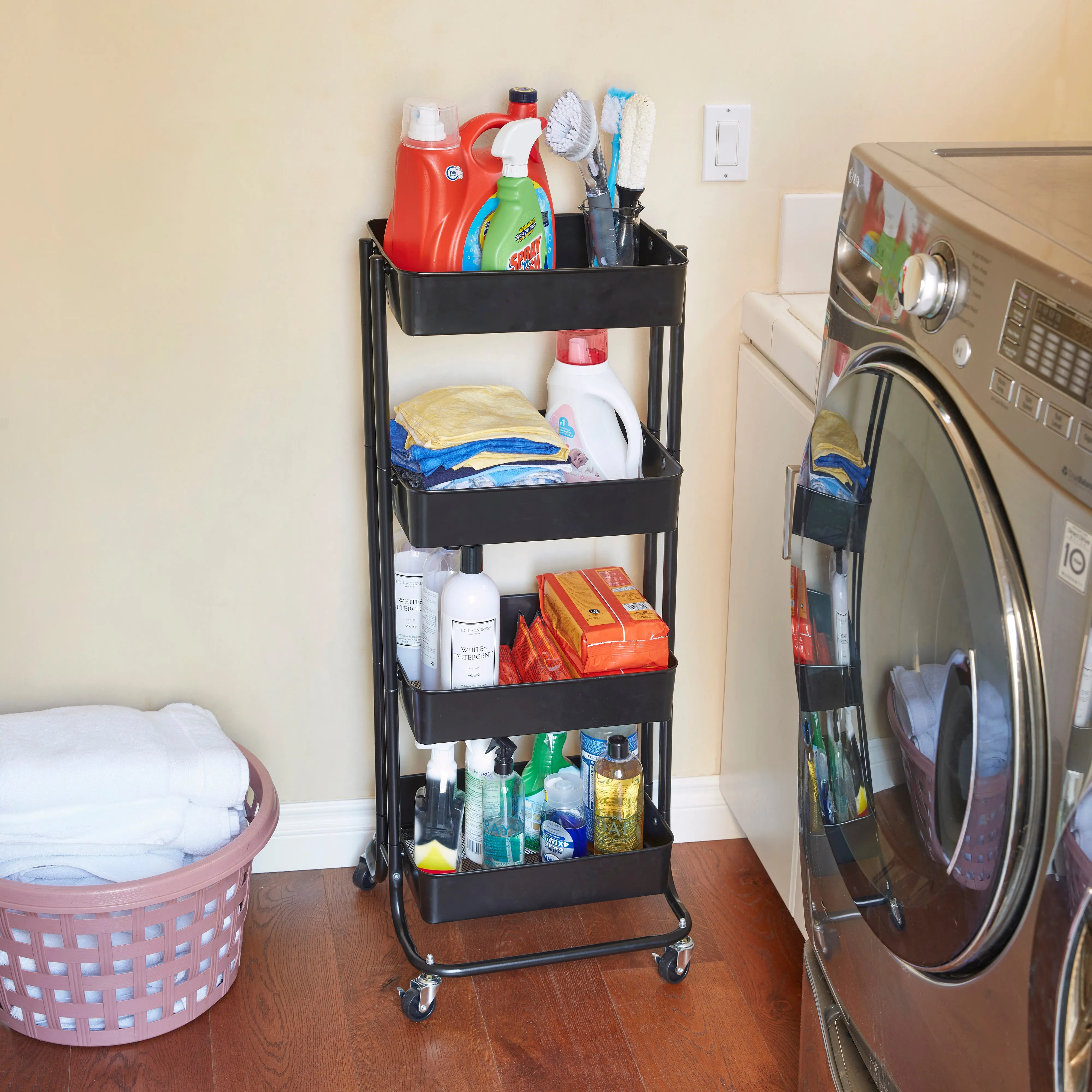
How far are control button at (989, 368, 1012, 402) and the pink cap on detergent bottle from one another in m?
0.77

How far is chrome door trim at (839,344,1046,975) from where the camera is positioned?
70 cm

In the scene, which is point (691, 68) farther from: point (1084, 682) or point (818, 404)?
point (1084, 682)

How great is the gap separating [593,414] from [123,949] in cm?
86

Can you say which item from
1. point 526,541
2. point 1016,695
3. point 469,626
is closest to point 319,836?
point 469,626

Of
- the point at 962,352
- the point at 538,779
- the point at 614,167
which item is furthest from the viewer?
the point at 538,779

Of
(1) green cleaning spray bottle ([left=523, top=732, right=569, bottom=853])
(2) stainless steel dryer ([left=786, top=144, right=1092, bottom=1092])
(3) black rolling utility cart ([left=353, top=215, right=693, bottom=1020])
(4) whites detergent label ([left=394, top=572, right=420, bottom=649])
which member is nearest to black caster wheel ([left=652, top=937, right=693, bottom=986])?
(3) black rolling utility cart ([left=353, top=215, right=693, bottom=1020])

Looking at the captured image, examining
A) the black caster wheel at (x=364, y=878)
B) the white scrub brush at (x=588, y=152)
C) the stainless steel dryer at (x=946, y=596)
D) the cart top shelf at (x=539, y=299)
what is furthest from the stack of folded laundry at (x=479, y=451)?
the black caster wheel at (x=364, y=878)

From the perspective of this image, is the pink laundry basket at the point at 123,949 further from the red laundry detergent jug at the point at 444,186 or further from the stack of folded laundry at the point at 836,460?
the stack of folded laundry at the point at 836,460

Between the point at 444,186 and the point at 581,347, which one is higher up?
the point at 444,186

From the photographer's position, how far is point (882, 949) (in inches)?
38.8

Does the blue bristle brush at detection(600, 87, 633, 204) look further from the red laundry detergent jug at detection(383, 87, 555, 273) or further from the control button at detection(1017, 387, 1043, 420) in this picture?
the control button at detection(1017, 387, 1043, 420)

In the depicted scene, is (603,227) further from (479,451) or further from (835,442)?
(835,442)

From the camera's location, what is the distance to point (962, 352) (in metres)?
0.75

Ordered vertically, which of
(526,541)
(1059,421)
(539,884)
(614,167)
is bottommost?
(539,884)
